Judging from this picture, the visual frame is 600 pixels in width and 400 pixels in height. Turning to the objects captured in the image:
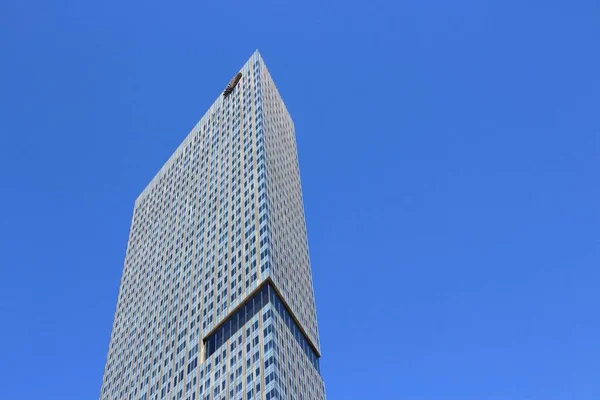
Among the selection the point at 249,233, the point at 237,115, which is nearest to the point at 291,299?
the point at 249,233

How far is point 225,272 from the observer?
4124 inches

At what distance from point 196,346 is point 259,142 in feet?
139

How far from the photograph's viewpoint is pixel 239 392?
83.7 meters

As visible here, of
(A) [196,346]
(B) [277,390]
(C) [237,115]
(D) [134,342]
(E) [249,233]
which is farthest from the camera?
(C) [237,115]

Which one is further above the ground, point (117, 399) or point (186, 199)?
point (186, 199)

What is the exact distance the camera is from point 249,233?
105812 millimetres

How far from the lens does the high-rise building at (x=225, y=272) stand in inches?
3565

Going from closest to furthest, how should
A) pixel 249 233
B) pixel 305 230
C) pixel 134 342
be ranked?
pixel 249 233, pixel 134 342, pixel 305 230

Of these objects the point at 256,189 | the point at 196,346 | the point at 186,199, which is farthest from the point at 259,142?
the point at 196,346

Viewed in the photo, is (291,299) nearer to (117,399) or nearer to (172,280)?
(172,280)

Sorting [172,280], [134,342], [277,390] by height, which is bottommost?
[277,390]

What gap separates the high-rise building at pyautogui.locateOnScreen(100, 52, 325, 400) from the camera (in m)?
90.6

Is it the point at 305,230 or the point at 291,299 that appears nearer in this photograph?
the point at 291,299

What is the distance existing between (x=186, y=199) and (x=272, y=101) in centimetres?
2991
